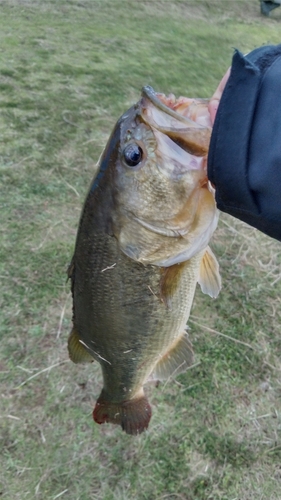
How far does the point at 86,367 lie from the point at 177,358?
2.94ft

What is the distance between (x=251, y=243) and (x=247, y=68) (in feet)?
7.48

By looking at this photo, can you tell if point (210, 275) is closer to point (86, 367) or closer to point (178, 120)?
point (178, 120)

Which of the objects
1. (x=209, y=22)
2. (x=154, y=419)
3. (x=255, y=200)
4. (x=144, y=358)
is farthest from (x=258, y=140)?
(x=209, y=22)

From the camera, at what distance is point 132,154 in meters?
1.28

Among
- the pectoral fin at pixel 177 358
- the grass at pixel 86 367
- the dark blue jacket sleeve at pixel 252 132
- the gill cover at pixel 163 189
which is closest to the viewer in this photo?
the dark blue jacket sleeve at pixel 252 132

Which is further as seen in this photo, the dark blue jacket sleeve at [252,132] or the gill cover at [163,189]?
the gill cover at [163,189]

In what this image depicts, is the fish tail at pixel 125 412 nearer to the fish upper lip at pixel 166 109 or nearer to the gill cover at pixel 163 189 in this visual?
the gill cover at pixel 163 189

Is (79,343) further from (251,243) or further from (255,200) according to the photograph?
(251,243)

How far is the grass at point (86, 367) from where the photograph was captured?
223 cm

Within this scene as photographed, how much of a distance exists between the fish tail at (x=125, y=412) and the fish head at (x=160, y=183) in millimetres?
689

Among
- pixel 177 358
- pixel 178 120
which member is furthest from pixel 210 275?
pixel 178 120

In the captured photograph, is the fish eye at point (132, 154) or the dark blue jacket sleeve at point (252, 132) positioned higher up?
the dark blue jacket sleeve at point (252, 132)

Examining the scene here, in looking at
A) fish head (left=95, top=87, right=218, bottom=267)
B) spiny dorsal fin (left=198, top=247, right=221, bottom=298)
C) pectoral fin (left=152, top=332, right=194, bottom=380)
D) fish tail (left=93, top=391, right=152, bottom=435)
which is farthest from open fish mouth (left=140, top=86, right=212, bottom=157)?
fish tail (left=93, top=391, right=152, bottom=435)

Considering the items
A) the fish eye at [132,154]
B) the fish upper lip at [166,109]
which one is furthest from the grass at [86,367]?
the fish upper lip at [166,109]
